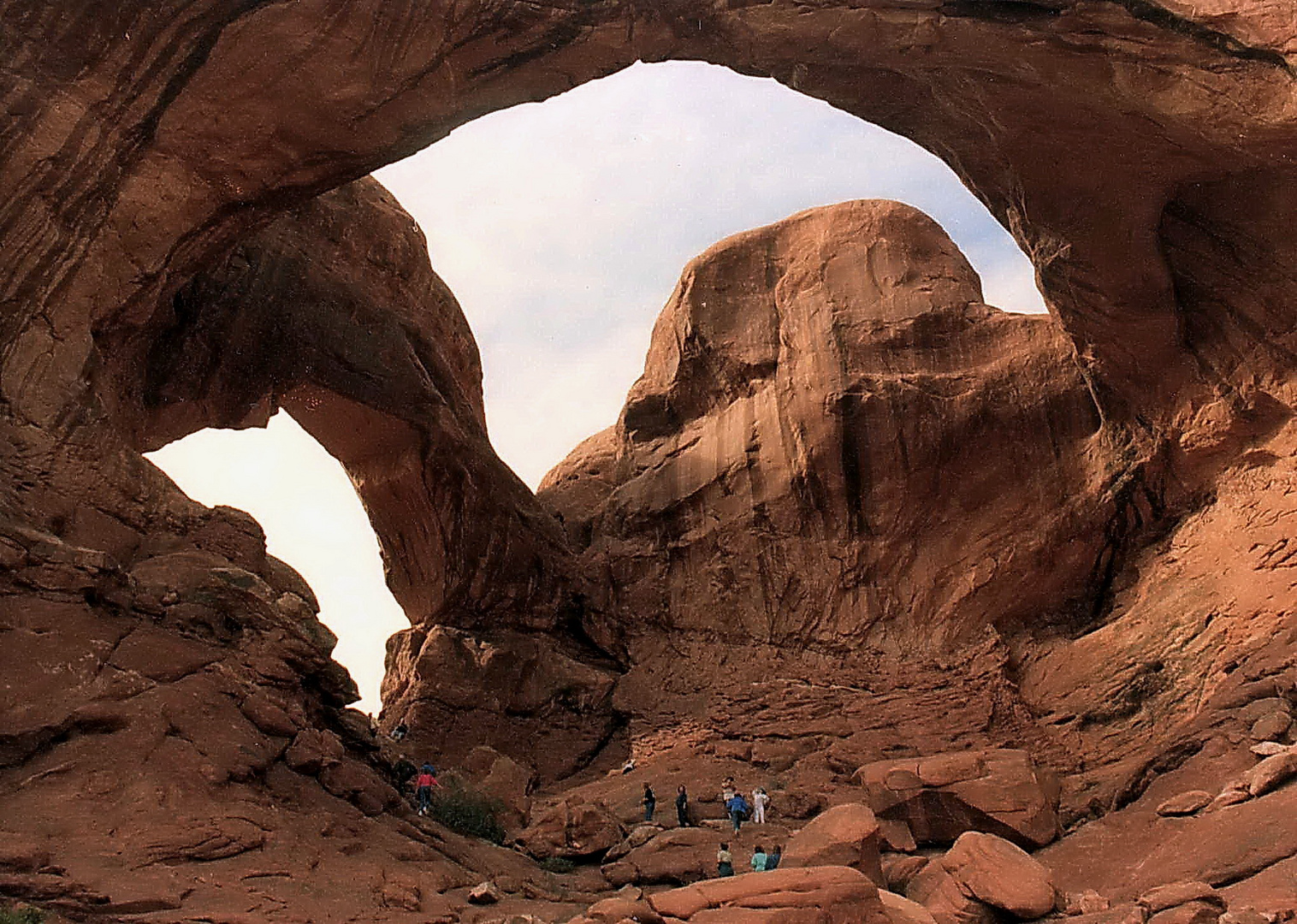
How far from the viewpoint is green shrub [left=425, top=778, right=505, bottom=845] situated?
13.7m

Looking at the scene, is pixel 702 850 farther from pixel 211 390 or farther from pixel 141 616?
pixel 211 390

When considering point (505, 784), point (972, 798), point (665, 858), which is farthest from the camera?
point (505, 784)

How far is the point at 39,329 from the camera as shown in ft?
42.0

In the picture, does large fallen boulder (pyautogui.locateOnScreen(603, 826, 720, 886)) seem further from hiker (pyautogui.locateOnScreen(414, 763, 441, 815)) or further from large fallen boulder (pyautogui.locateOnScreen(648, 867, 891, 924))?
large fallen boulder (pyautogui.locateOnScreen(648, 867, 891, 924))

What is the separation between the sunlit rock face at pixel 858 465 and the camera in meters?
19.2

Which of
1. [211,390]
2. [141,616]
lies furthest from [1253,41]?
[211,390]

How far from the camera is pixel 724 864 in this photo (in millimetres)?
11773

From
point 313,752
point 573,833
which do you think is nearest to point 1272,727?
point 573,833

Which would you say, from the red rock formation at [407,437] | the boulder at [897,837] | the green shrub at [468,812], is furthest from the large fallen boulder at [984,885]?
the red rock formation at [407,437]

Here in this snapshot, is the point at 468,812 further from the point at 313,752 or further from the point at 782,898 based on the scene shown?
the point at 782,898

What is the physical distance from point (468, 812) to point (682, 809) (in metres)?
2.90

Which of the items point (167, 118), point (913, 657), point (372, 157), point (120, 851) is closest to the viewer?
point (120, 851)

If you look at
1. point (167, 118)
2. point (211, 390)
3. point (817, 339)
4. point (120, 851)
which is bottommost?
point (120, 851)

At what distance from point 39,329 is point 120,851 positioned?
641cm
